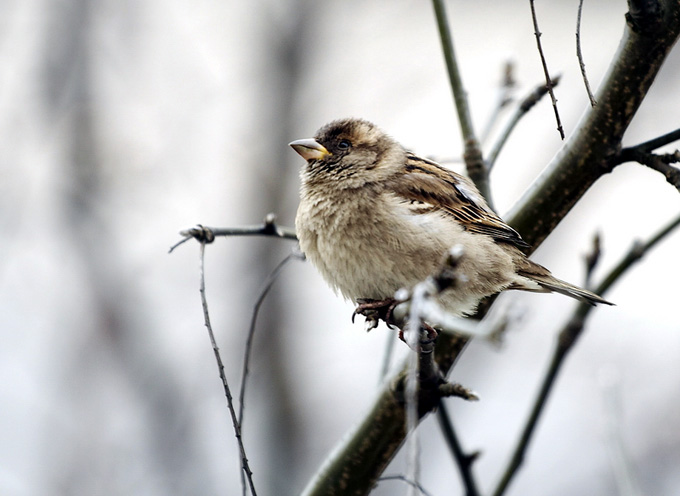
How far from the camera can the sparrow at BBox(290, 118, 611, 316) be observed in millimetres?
3543

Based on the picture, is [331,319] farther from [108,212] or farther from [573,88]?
[573,88]

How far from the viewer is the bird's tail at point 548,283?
3.71 metres

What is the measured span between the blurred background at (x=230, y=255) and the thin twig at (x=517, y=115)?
393cm

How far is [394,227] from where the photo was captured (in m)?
3.61

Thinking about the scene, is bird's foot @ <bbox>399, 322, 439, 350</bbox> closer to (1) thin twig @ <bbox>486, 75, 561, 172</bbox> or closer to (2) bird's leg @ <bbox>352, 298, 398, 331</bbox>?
(2) bird's leg @ <bbox>352, 298, 398, 331</bbox>

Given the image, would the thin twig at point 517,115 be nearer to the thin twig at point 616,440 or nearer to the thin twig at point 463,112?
the thin twig at point 463,112

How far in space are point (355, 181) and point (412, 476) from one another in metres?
2.36

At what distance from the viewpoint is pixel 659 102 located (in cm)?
802

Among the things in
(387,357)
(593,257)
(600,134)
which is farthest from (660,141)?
(387,357)

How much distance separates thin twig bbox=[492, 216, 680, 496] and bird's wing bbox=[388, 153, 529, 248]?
1.57ft

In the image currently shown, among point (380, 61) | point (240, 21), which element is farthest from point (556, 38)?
point (240, 21)

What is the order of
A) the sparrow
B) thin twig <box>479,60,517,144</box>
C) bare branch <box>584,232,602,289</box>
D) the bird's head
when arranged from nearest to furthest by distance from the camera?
the sparrow, bare branch <box>584,232,602,289</box>, the bird's head, thin twig <box>479,60,517,144</box>

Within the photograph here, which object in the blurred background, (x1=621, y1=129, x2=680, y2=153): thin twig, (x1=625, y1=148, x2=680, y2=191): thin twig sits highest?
(x1=621, y1=129, x2=680, y2=153): thin twig

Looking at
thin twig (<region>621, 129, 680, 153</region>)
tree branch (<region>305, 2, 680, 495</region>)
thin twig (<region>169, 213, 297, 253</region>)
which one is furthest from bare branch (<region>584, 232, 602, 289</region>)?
thin twig (<region>169, 213, 297, 253</region>)
